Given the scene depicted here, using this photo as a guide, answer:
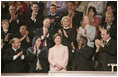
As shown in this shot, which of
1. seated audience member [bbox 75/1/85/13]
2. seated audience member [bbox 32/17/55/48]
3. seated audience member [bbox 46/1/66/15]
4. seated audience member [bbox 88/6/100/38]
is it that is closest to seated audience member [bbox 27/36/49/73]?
seated audience member [bbox 32/17/55/48]

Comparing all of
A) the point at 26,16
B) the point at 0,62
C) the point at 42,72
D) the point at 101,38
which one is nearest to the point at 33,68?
the point at 42,72

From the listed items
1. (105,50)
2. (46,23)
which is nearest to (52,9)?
(46,23)

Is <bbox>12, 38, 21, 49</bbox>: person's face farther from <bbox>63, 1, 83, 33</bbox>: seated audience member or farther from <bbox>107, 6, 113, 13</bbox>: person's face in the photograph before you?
<bbox>107, 6, 113, 13</bbox>: person's face

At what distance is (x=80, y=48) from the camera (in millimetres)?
8336

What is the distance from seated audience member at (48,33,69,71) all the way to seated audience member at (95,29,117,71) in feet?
2.86

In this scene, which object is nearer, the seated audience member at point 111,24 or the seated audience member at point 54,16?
the seated audience member at point 111,24

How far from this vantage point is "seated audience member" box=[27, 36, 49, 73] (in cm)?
833

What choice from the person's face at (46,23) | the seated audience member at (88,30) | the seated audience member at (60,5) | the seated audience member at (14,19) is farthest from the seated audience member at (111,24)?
the seated audience member at (14,19)

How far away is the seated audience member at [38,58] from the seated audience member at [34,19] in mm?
301

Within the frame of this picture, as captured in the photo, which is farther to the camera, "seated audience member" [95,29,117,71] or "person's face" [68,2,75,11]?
"person's face" [68,2,75,11]

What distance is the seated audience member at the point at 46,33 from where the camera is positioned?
8380 mm

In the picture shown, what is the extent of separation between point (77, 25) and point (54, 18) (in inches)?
25.4

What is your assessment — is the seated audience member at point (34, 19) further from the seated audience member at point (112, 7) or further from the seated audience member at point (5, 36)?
the seated audience member at point (112, 7)

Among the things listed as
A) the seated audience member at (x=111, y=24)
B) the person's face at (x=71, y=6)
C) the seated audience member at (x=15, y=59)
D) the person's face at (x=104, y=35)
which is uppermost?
the person's face at (x=71, y=6)
